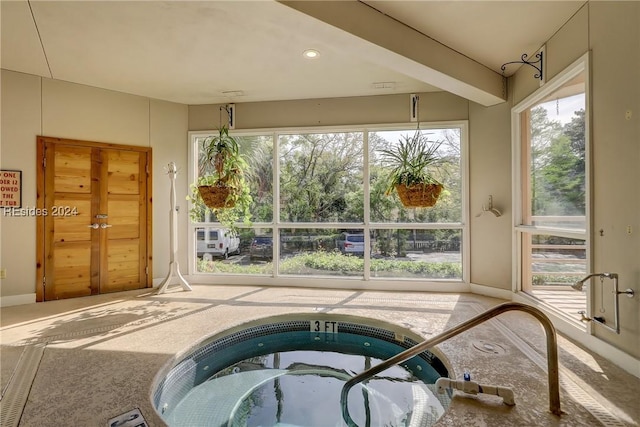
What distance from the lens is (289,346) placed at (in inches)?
120

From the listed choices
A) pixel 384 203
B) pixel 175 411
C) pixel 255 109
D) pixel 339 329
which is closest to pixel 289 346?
pixel 339 329

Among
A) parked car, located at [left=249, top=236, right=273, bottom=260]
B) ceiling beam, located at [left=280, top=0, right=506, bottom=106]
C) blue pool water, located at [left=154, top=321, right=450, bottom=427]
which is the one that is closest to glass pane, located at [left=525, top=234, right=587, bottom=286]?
blue pool water, located at [left=154, top=321, right=450, bottom=427]

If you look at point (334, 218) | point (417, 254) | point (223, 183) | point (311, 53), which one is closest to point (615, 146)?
point (417, 254)

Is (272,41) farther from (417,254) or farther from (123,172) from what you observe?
(417,254)

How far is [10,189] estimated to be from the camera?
3594 mm

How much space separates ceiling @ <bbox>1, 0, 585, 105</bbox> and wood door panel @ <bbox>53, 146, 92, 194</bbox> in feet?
2.87

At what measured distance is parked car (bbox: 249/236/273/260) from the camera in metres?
4.59

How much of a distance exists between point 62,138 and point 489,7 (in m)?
4.79

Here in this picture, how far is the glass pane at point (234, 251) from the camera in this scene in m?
4.61

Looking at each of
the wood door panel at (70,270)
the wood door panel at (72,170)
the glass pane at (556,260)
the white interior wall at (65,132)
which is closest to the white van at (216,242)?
the white interior wall at (65,132)

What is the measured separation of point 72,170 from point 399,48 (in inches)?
162

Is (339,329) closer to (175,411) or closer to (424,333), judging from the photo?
(424,333)

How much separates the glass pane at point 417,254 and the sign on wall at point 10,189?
4383 mm

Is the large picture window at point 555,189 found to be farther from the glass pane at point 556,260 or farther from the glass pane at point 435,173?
the glass pane at point 435,173
